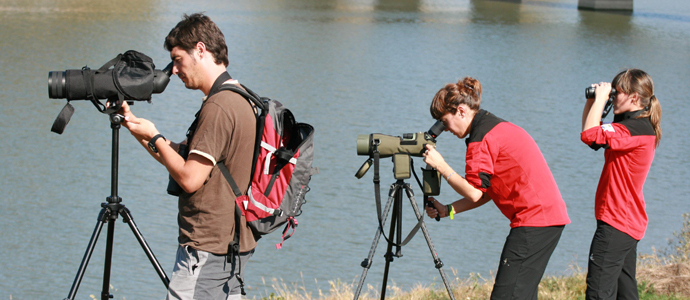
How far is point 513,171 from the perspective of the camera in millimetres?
2674

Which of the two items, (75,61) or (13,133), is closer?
(13,133)

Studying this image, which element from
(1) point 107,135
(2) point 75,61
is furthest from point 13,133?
(2) point 75,61

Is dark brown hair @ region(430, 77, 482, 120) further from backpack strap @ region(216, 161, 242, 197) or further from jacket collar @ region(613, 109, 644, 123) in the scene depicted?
backpack strap @ region(216, 161, 242, 197)

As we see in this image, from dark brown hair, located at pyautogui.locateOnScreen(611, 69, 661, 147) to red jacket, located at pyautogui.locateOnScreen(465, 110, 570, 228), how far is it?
62 centimetres

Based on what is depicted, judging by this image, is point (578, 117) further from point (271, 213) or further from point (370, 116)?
point (271, 213)

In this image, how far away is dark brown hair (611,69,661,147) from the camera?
2965mm

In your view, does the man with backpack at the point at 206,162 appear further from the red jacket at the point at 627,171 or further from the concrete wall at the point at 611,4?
the concrete wall at the point at 611,4

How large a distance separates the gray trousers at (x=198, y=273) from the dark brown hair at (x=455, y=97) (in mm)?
987

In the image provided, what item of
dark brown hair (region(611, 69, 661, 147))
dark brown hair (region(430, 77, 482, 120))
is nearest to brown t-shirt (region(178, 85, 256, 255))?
dark brown hair (region(430, 77, 482, 120))

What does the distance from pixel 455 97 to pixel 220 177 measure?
988 mm

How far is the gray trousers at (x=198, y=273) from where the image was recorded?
227 cm

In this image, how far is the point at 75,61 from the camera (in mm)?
14438

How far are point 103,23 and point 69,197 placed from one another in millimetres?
12118

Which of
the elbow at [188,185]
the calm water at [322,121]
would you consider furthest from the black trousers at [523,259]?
the calm water at [322,121]
